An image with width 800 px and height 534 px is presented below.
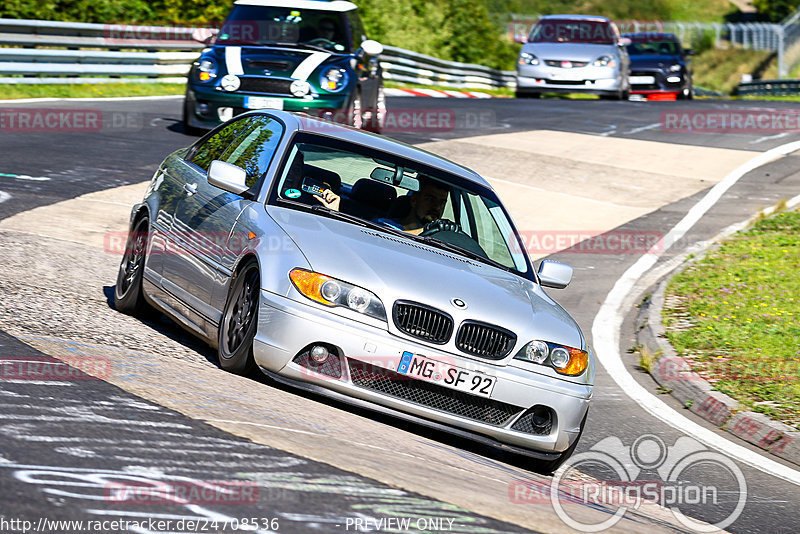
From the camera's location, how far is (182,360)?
21.8ft

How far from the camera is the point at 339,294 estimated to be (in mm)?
6031

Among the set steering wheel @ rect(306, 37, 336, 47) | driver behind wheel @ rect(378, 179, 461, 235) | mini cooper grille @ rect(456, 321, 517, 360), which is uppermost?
steering wheel @ rect(306, 37, 336, 47)

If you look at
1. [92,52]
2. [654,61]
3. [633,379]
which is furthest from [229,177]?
[654,61]

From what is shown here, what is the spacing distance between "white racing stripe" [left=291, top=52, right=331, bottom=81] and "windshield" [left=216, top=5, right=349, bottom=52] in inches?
14.0

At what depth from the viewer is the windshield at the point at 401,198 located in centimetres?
713

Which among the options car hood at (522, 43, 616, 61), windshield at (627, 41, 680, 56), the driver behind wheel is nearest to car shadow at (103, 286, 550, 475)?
the driver behind wheel

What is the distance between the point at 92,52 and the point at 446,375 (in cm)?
1716

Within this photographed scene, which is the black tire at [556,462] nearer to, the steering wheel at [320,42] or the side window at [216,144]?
the side window at [216,144]

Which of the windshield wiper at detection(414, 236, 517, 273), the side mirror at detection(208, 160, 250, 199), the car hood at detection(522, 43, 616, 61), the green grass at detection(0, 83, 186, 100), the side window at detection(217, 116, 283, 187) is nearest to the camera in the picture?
the side mirror at detection(208, 160, 250, 199)

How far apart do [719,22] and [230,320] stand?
9021 cm

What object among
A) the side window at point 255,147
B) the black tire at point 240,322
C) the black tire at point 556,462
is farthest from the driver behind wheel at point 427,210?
the black tire at point 556,462

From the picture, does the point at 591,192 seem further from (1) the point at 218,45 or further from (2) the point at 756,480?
(2) the point at 756,480

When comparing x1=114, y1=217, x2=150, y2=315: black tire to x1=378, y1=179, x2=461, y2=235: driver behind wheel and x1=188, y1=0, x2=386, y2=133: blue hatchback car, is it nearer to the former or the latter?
x1=378, y1=179, x2=461, y2=235: driver behind wheel

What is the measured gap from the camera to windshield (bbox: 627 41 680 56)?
30734 mm
